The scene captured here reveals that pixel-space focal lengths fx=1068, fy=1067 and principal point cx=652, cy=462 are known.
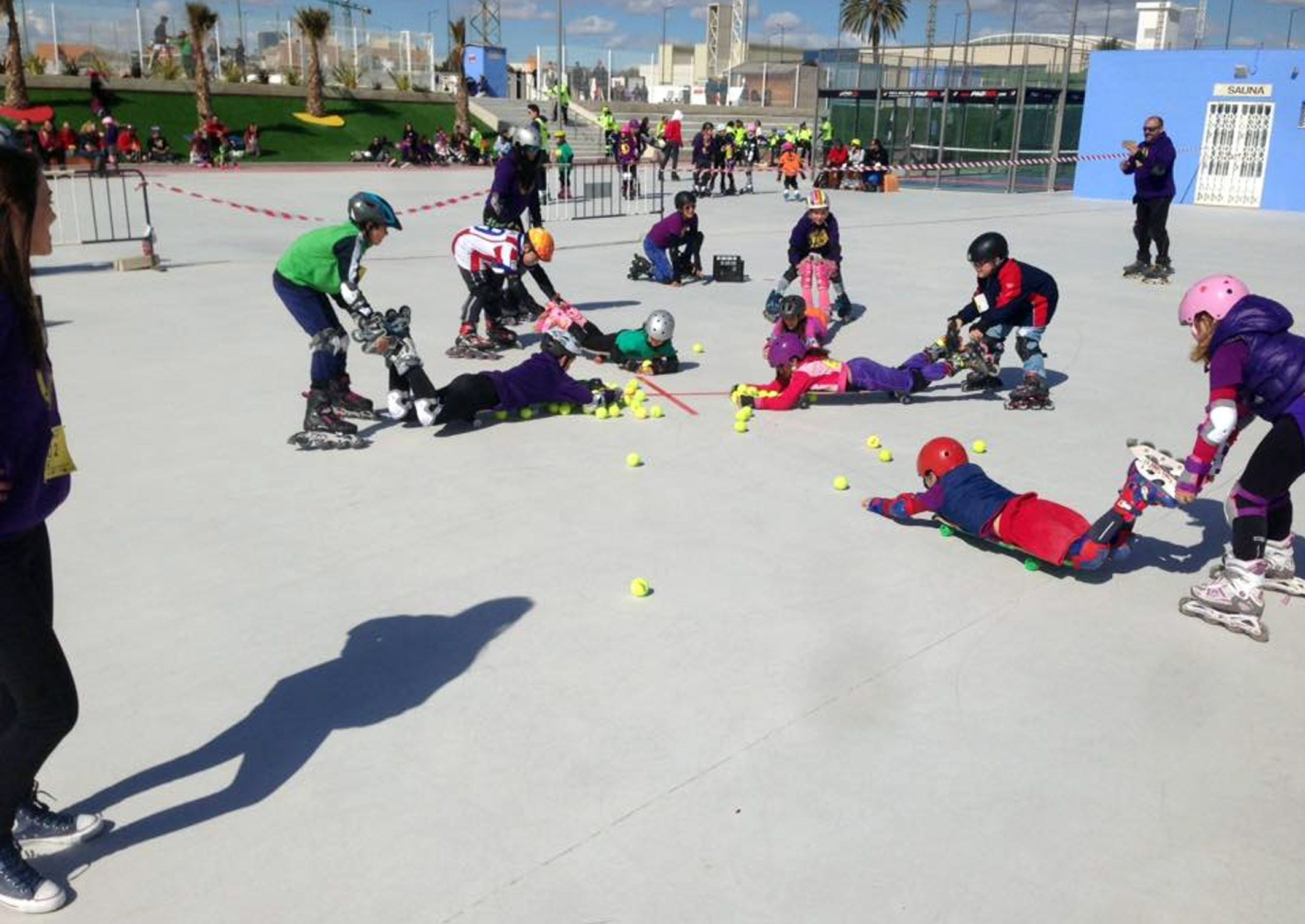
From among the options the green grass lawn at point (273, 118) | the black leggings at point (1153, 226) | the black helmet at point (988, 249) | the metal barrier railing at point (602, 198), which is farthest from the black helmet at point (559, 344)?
the green grass lawn at point (273, 118)

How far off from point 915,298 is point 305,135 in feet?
113

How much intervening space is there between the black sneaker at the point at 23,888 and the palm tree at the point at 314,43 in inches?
1796

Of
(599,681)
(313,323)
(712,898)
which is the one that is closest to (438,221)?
→ (313,323)

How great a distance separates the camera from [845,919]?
3455 mm

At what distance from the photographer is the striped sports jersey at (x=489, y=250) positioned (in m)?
10.5

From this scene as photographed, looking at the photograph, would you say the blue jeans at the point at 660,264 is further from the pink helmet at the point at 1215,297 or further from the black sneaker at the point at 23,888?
the black sneaker at the point at 23,888

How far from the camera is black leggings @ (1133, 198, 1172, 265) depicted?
16.1m

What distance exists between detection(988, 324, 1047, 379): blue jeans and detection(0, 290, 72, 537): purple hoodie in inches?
325

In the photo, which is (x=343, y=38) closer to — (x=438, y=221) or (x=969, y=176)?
(x=969, y=176)

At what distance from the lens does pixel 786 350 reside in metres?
9.19

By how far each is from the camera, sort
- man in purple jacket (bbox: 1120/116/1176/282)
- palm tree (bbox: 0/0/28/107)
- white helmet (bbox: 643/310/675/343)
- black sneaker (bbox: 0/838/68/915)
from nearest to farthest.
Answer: black sneaker (bbox: 0/838/68/915) → white helmet (bbox: 643/310/675/343) → man in purple jacket (bbox: 1120/116/1176/282) → palm tree (bbox: 0/0/28/107)

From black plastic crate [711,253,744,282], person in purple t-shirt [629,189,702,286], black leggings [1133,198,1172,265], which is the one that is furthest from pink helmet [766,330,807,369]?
black leggings [1133,198,1172,265]

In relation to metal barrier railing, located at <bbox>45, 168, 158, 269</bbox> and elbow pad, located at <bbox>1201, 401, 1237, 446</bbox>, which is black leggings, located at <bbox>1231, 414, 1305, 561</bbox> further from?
metal barrier railing, located at <bbox>45, 168, 158, 269</bbox>

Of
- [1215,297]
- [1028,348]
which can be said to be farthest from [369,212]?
[1028,348]
